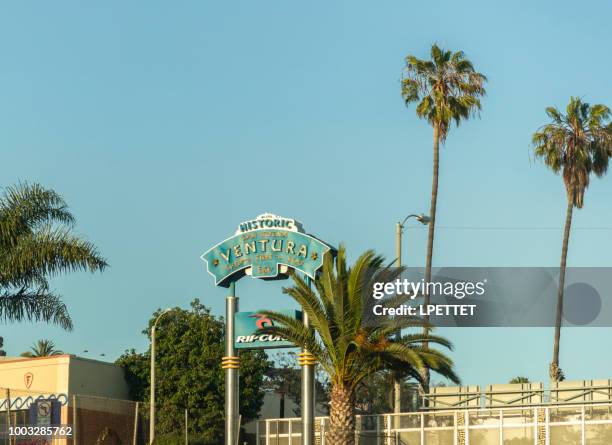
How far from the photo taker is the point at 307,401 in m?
45.3

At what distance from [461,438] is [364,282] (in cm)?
846

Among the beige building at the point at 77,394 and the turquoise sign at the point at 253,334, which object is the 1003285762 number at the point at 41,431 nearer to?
the beige building at the point at 77,394

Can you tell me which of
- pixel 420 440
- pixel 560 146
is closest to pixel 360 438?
pixel 420 440

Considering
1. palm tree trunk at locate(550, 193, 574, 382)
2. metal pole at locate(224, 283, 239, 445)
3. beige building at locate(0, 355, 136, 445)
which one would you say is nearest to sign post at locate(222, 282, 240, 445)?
metal pole at locate(224, 283, 239, 445)

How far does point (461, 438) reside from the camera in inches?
1793

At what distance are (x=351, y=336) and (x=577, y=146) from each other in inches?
1064

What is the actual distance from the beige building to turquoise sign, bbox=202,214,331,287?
733 centimetres

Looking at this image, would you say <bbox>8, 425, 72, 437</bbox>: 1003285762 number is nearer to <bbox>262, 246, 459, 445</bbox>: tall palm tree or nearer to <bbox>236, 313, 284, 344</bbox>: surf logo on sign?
<bbox>236, 313, 284, 344</bbox>: surf logo on sign

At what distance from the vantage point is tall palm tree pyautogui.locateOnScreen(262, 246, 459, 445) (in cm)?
4088

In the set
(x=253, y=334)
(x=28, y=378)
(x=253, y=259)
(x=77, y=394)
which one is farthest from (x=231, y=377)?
(x=28, y=378)

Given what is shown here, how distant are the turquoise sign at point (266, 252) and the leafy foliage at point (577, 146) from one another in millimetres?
21526

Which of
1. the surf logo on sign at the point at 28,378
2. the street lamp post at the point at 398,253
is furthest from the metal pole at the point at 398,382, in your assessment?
the surf logo on sign at the point at 28,378

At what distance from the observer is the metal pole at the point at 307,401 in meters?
44.3

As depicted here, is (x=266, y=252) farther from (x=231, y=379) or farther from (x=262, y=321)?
(x=231, y=379)
